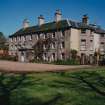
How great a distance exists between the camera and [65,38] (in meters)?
49.9

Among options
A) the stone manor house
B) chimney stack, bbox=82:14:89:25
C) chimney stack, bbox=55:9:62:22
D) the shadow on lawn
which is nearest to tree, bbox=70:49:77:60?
the stone manor house

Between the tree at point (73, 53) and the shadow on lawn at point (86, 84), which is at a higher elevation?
the tree at point (73, 53)

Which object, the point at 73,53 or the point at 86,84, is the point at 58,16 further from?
the point at 86,84

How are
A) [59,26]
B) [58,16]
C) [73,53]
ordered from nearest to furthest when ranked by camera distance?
[73,53], [59,26], [58,16]

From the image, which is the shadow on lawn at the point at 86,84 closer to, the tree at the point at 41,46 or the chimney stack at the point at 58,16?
the tree at the point at 41,46

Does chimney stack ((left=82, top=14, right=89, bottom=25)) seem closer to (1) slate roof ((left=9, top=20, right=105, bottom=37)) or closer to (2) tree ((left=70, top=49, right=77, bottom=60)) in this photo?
(1) slate roof ((left=9, top=20, right=105, bottom=37))

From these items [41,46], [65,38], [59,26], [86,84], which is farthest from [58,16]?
[86,84]

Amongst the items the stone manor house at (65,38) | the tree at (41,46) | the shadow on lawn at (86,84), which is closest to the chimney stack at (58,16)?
the stone manor house at (65,38)

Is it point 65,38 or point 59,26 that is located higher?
point 59,26

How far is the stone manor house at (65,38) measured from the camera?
49.8 m

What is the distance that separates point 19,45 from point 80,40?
19838 mm

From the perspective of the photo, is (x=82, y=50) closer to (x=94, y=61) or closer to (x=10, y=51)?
(x=94, y=61)

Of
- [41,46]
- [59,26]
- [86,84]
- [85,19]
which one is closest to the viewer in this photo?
[86,84]

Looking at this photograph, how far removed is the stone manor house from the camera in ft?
163
